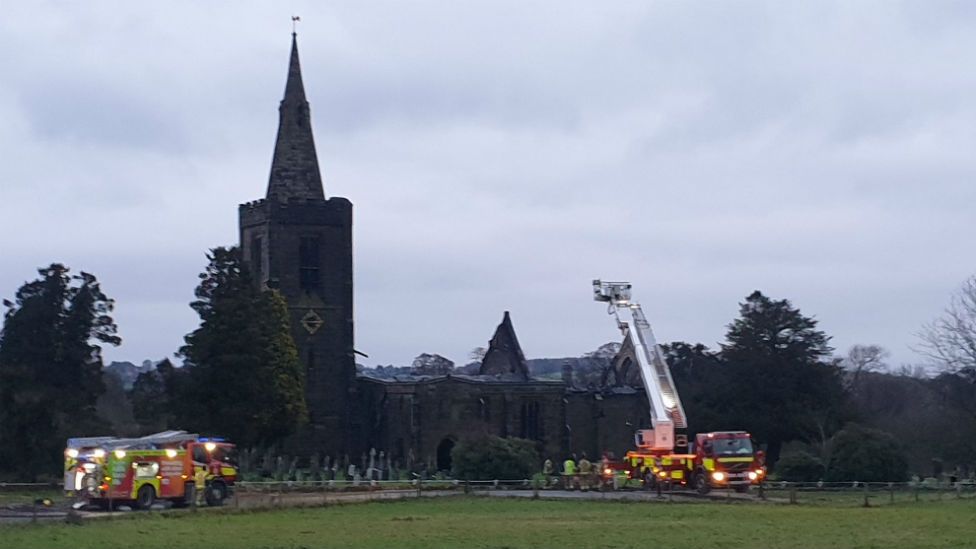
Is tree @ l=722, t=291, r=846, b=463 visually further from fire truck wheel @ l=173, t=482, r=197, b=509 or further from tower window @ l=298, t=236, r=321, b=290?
fire truck wheel @ l=173, t=482, r=197, b=509

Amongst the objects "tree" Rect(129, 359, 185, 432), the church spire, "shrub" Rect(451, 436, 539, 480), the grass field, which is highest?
the church spire

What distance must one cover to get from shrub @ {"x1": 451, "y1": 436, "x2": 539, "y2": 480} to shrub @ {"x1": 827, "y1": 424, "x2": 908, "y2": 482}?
12.3 metres

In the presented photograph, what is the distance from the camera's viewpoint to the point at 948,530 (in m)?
32.7

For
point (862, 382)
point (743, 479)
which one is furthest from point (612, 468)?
point (862, 382)

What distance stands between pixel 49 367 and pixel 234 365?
7733 mm

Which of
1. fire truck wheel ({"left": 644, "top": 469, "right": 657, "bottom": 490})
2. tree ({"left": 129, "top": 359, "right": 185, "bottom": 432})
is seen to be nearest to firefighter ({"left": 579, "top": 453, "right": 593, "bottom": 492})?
fire truck wheel ({"left": 644, "top": 469, "right": 657, "bottom": 490})

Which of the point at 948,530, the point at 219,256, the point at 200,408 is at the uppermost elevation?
the point at 219,256

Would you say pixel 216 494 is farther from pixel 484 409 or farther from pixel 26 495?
pixel 484 409

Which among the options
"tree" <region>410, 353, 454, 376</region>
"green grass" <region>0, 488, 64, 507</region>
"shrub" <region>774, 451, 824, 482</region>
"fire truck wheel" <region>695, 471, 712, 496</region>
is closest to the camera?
"green grass" <region>0, 488, 64, 507</region>

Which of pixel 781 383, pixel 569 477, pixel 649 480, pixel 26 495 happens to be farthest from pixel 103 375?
pixel 781 383

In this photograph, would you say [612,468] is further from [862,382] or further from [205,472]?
[862,382]

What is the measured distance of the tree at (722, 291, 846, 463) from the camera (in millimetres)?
82188

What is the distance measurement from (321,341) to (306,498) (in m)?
44.8

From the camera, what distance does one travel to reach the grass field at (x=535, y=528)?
29.9 meters
